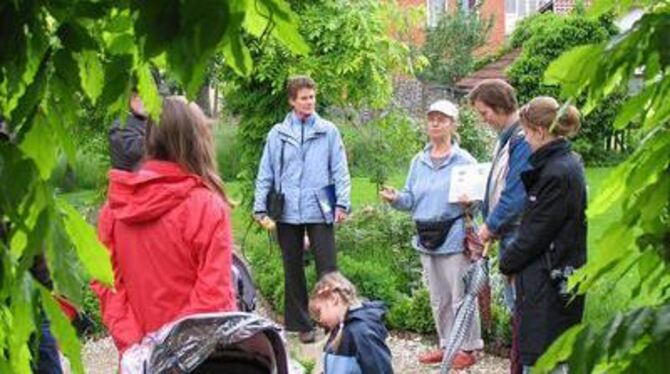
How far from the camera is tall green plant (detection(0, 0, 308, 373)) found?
1.63 metres

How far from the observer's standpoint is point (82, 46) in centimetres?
177

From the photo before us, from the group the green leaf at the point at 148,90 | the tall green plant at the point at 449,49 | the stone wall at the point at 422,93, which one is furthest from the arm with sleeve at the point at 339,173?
the tall green plant at the point at 449,49

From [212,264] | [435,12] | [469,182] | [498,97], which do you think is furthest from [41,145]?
[435,12]

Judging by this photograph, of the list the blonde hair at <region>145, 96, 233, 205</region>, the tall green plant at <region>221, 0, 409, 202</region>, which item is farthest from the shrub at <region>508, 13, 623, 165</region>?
the blonde hair at <region>145, 96, 233, 205</region>

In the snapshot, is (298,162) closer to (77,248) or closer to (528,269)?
(528,269)

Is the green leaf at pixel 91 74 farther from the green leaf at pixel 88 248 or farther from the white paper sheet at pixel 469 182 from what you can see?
the white paper sheet at pixel 469 182

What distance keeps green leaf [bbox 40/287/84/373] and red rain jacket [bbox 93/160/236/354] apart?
235 cm

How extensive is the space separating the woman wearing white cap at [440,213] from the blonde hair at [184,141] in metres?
2.95

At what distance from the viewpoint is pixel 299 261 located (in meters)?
8.20

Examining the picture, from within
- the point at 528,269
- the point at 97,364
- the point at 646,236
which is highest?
the point at 646,236

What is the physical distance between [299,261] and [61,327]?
6344 mm

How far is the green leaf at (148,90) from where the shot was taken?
6.30 feet

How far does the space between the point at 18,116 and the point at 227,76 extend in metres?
8.23

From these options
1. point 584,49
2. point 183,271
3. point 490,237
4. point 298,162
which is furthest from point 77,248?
point 298,162
